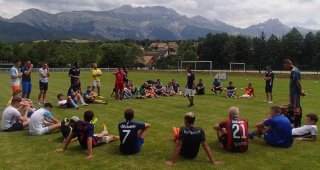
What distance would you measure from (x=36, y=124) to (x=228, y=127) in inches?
→ 245

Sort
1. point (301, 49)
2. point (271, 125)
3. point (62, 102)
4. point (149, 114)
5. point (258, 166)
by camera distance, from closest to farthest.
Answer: point (258, 166)
point (271, 125)
point (149, 114)
point (62, 102)
point (301, 49)

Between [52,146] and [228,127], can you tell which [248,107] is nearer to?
[228,127]

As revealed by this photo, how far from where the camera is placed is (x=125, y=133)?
959 centimetres

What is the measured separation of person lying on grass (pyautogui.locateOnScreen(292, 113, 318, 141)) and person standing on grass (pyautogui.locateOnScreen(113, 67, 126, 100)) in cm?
1292

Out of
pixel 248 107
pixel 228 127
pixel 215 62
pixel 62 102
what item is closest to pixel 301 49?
pixel 215 62

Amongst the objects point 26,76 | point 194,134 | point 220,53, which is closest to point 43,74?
point 26,76

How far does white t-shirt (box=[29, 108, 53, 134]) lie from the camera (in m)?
11.8

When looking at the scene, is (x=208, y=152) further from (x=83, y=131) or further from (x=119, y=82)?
(x=119, y=82)

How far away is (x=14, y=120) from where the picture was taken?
12664 mm

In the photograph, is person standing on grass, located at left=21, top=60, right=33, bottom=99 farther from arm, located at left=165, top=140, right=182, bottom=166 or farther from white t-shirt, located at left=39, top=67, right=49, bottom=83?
arm, located at left=165, top=140, right=182, bottom=166

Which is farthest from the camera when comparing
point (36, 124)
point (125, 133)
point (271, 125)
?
point (36, 124)

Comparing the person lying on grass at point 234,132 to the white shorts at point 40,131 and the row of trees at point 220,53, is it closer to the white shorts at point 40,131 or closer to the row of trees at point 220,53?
the white shorts at point 40,131

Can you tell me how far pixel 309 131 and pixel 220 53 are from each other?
89801 mm

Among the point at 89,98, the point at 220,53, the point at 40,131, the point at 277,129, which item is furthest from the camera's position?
the point at 220,53
